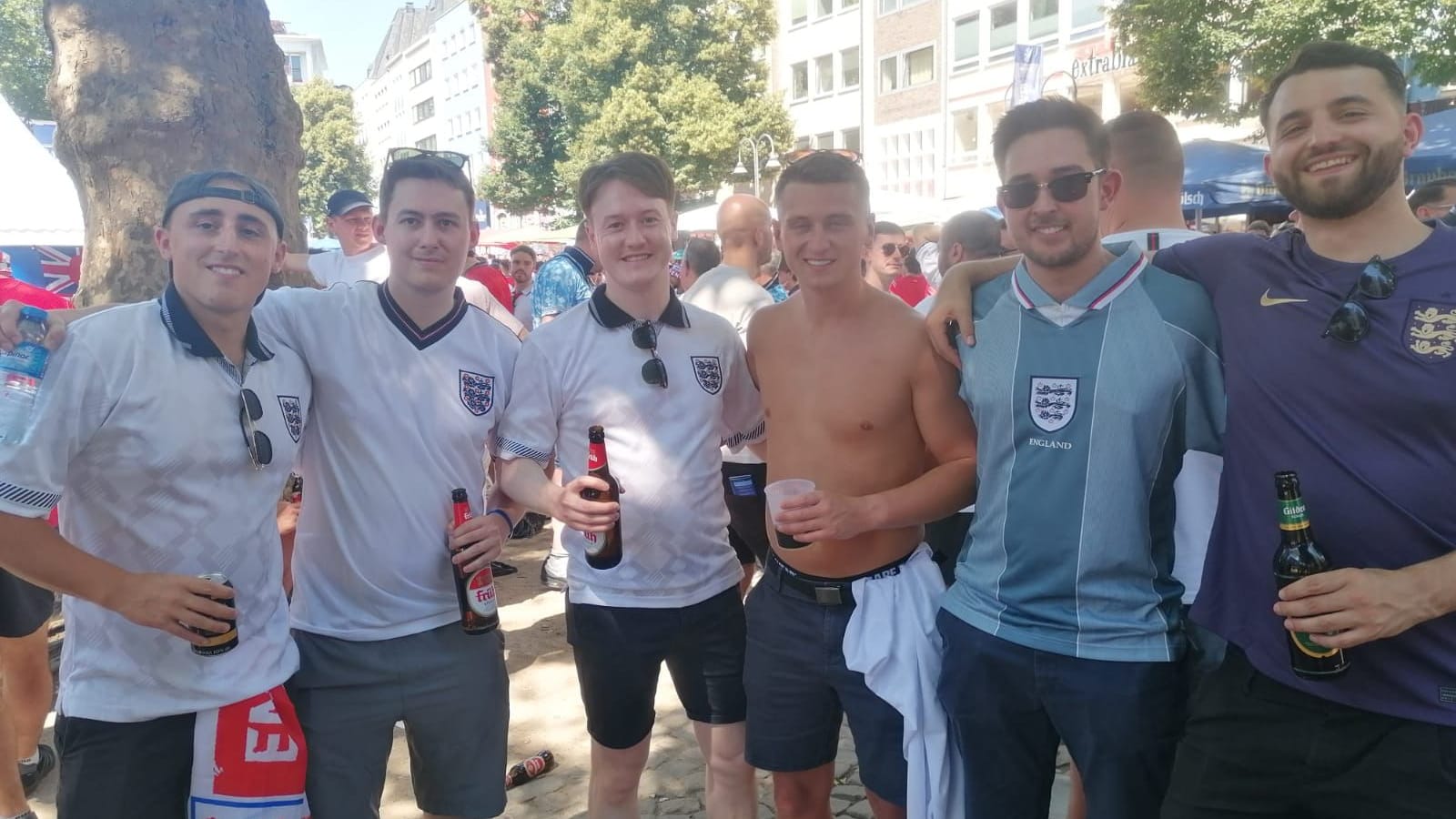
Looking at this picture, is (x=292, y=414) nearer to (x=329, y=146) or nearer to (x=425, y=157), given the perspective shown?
(x=425, y=157)

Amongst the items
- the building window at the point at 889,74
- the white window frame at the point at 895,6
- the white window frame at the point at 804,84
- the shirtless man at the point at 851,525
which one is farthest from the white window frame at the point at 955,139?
the shirtless man at the point at 851,525

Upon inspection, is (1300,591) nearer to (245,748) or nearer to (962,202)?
(245,748)

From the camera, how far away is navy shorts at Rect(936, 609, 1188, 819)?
2215 mm

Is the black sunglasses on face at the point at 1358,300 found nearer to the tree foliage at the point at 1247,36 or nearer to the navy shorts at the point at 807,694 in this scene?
the navy shorts at the point at 807,694

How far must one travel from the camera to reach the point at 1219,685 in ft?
7.15

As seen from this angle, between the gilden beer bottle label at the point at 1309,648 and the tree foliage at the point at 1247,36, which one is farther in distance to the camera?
the tree foliage at the point at 1247,36

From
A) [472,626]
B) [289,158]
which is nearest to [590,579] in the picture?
[472,626]

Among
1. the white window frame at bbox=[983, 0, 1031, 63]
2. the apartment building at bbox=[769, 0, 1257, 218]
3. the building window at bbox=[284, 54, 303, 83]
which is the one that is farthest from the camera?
the building window at bbox=[284, 54, 303, 83]

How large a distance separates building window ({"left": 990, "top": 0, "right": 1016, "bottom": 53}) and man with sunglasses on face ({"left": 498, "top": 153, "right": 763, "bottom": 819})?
2874cm

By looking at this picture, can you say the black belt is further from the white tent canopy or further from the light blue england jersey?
the white tent canopy

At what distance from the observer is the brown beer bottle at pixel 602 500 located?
2.81 metres

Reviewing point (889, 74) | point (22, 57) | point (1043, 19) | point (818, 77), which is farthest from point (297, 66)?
point (1043, 19)

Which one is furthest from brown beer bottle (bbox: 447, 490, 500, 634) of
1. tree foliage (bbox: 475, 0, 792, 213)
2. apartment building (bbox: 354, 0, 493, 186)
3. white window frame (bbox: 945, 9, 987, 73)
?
apartment building (bbox: 354, 0, 493, 186)

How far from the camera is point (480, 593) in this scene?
2.68 meters
